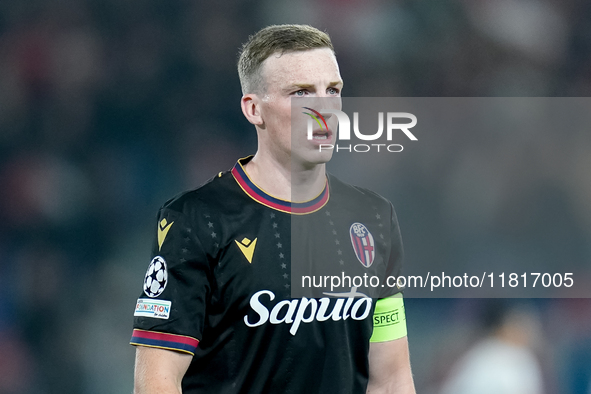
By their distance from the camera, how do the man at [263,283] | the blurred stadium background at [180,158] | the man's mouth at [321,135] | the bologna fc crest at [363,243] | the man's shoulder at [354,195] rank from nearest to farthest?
the man at [263,283] < the man's mouth at [321,135] < the bologna fc crest at [363,243] < the man's shoulder at [354,195] < the blurred stadium background at [180,158]

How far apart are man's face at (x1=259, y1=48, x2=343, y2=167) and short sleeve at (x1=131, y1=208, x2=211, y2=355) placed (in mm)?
501

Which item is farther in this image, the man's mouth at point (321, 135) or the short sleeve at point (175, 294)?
the man's mouth at point (321, 135)

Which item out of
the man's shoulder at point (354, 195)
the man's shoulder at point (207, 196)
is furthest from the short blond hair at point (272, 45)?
the man's shoulder at point (354, 195)

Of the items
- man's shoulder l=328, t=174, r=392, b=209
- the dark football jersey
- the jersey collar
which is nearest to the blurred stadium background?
man's shoulder l=328, t=174, r=392, b=209

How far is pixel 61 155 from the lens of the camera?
4.38 metres

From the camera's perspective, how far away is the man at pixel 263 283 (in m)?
2.23

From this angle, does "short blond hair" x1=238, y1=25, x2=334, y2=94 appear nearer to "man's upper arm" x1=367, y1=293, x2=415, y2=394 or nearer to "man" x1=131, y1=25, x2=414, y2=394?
"man" x1=131, y1=25, x2=414, y2=394

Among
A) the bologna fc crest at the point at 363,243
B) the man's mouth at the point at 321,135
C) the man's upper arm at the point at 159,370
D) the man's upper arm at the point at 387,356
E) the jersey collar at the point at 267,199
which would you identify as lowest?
the man's upper arm at the point at 159,370

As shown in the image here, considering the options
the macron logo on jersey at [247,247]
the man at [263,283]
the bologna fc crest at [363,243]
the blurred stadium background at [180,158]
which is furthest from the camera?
the blurred stadium background at [180,158]

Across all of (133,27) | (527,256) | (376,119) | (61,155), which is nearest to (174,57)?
(133,27)

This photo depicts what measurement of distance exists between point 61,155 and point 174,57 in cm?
101

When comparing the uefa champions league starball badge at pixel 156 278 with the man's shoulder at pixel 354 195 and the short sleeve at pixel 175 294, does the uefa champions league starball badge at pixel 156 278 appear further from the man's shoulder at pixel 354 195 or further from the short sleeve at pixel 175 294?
the man's shoulder at pixel 354 195

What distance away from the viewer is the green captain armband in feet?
8.63

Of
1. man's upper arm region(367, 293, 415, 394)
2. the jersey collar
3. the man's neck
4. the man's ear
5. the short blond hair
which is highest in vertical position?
the short blond hair
